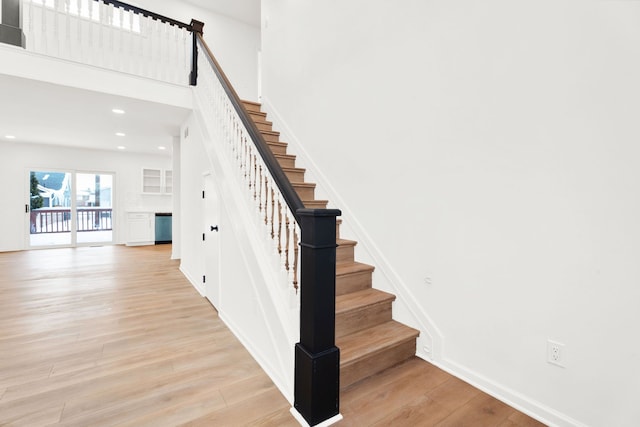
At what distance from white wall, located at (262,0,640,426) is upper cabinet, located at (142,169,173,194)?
7.78 metres

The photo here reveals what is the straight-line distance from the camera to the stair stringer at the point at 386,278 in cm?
212

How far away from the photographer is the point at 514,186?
5.55ft

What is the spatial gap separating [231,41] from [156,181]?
15.3 ft

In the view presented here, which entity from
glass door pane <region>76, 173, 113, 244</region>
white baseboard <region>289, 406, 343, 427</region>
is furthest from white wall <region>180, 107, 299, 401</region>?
glass door pane <region>76, 173, 113, 244</region>

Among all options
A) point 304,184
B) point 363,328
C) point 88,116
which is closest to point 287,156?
point 304,184

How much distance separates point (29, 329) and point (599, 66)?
4.50 meters

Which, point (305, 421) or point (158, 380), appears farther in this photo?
point (158, 380)

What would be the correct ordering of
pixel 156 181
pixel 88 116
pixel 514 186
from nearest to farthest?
pixel 514 186 → pixel 88 116 → pixel 156 181

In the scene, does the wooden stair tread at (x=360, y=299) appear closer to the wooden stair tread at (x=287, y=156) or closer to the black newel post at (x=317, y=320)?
the black newel post at (x=317, y=320)

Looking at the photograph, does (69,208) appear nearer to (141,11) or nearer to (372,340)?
(141,11)

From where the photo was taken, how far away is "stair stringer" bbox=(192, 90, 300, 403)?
178cm

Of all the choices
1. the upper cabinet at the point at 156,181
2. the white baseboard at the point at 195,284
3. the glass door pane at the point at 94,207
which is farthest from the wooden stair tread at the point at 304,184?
the glass door pane at the point at 94,207

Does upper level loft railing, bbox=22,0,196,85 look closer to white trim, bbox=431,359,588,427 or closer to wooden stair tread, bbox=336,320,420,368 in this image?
wooden stair tread, bbox=336,320,420,368

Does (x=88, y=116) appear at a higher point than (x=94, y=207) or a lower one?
higher
